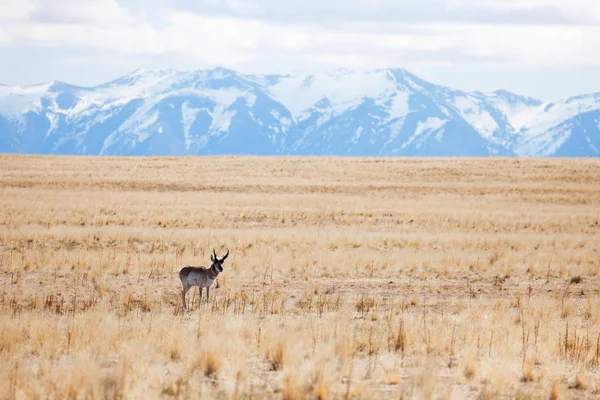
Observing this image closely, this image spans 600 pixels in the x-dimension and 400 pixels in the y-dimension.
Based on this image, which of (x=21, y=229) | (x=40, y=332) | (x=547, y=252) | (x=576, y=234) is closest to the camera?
(x=40, y=332)

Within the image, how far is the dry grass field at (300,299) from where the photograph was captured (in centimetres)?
909

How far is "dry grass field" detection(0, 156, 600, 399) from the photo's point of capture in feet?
29.8

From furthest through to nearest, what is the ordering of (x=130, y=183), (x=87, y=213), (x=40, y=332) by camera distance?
1. (x=130, y=183)
2. (x=87, y=213)
3. (x=40, y=332)

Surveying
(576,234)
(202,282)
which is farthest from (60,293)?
(576,234)

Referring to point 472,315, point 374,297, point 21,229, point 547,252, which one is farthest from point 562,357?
point 21,229

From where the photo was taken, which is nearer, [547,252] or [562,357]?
[562,357]

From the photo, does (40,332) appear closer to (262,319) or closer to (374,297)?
(262,319)

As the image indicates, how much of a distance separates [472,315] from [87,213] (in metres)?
27.6

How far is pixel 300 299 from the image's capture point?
53.6ft

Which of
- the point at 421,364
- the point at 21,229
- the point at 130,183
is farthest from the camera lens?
the point at 130,183

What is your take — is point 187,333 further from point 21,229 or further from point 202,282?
point 21,229

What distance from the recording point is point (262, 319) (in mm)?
13578

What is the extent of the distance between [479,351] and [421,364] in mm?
1217

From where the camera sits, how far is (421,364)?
10.1 meters
